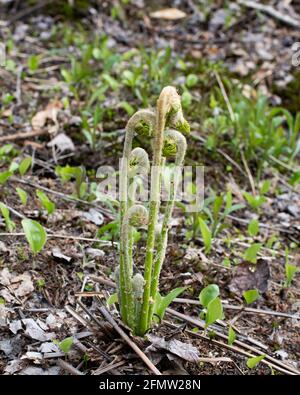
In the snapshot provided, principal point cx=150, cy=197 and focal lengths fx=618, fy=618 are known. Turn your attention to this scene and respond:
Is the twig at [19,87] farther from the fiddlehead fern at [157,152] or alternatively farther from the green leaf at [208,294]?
the fiddlehead fern at [157,152]

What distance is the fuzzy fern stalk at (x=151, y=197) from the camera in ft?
7.33

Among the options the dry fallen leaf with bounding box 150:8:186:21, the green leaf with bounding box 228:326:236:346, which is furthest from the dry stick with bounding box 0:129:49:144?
the dry fallen leaf with bounding box 150:8:186:21

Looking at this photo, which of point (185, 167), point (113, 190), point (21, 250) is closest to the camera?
point (21, 250)

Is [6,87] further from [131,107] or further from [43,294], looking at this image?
[43,294]

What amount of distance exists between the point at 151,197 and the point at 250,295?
3.28ft

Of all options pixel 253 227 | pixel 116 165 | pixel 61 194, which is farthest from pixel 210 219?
pixel 61 194

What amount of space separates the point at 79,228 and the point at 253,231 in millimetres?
1025

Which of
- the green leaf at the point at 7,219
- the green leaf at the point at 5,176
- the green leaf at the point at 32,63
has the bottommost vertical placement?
the green leaf at the point at 7,219

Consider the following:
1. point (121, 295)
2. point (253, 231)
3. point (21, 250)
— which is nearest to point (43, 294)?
point (21, 250)

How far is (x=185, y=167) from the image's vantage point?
14.0ft

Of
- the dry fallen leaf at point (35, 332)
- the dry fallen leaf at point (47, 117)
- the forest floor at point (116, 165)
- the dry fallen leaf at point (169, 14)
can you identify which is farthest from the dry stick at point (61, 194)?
the dry fallen leaf at point (169, 14)

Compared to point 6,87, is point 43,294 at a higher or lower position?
lower

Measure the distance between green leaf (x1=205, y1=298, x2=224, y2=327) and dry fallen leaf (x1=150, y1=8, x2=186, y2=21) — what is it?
4.51 m

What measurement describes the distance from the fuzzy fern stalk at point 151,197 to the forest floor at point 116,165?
145 mm
